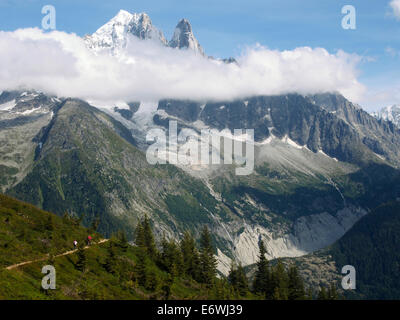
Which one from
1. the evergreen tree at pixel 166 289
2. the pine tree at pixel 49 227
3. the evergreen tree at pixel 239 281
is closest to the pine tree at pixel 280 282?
the evergreen tree at pixel 239 281

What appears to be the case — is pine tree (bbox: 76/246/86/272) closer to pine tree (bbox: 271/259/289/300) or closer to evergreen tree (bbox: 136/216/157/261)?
evergreen tree (bbox: 136/216/157/261)

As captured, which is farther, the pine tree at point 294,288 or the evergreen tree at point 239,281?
the evergreen tree at point 239,281

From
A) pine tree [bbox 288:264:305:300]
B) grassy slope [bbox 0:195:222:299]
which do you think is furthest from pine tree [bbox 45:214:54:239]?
pine tree [bbox 288:264:305:300]

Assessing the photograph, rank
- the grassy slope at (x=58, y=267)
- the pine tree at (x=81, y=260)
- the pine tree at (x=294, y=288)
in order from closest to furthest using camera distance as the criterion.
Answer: the grassy slope at (x=58, y=267), the pine tree at (x=81, y=260), the pine tree at (x=294, y=288)

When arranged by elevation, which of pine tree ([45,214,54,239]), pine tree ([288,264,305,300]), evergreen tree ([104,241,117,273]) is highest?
pine tree ([45,214,54,239])

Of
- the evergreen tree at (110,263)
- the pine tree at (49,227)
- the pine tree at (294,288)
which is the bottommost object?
the pine tree at (294,288)

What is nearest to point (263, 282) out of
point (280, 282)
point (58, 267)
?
point (280, 282)

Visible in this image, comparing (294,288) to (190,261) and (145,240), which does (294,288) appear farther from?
(145,240)

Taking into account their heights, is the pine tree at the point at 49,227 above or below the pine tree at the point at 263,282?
above

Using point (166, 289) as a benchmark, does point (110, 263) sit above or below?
above

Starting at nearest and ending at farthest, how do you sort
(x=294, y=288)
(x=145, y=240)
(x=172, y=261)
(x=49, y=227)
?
(x=49, y=227)
(x=172, y=261)
(x=294, y=288)
(x=145, y=240)

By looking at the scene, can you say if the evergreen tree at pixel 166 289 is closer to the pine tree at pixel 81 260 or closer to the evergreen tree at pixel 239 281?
the pine tree at pixel 81 260
